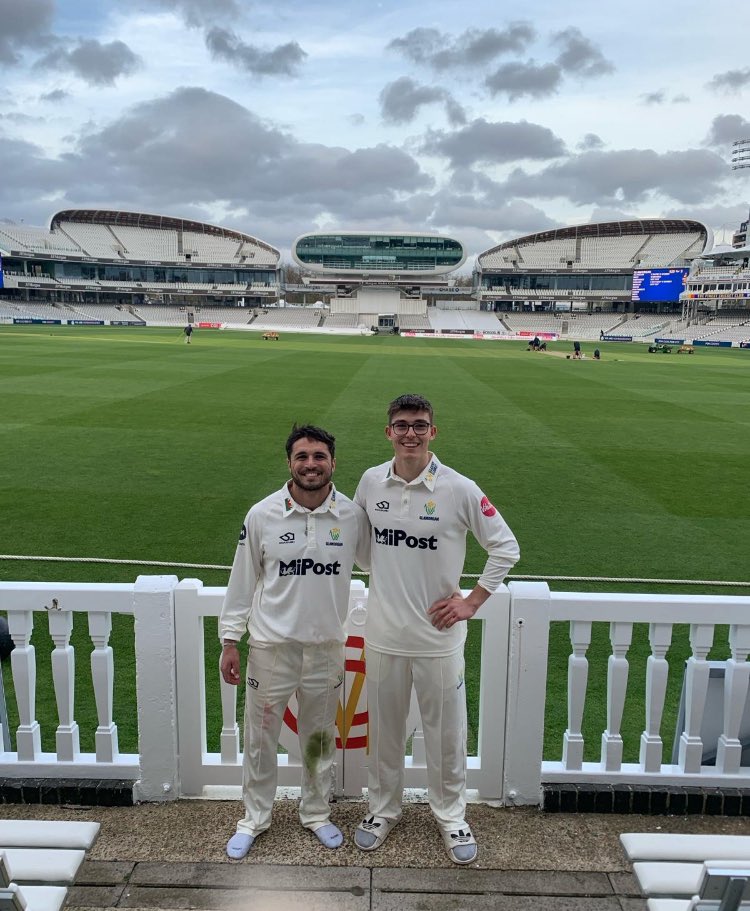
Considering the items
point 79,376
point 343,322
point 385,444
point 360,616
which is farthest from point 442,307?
point 360,616

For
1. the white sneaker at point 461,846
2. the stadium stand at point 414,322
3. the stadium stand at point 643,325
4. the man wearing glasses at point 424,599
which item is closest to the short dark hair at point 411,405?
the man wearing glasses at point 424,599

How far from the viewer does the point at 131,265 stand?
327 ft

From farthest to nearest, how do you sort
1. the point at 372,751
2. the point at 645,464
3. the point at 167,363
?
1. the point at 167,363
2. the point at 645,464
3. the point at 372,751

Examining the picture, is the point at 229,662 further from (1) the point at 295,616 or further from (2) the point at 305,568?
(2) the point at 305,568

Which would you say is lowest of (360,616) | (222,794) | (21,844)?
(222,794)

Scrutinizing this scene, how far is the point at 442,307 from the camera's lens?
10369 centimetres

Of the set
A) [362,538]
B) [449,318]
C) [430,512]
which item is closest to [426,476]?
[430,512]

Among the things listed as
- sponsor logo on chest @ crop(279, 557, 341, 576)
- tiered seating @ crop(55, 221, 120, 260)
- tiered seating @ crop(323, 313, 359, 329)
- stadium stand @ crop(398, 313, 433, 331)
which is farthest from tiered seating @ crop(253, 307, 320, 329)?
sponsor logo on chest @ crop(279, 557, 341, 576)

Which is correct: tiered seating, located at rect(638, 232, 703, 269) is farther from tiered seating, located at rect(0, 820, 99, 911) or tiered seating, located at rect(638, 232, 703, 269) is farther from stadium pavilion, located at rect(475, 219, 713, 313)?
tiered seating, located at rect(0, 820, 99, 911)

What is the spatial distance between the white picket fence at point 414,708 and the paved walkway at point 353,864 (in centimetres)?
16

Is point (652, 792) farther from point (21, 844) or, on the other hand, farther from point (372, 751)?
point (21, 844)

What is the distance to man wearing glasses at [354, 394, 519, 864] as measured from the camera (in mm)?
2883

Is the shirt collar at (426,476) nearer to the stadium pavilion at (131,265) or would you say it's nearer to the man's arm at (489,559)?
the man's arm at (489,559)

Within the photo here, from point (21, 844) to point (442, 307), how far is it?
104m
